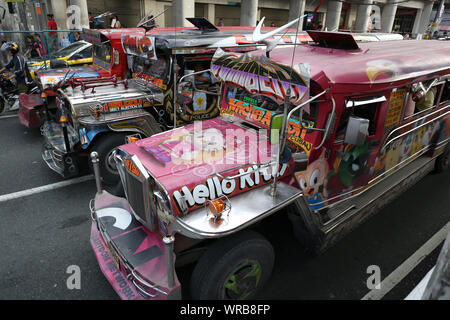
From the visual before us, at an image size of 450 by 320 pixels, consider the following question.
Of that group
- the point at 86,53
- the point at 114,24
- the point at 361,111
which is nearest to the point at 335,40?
the point at 361,111

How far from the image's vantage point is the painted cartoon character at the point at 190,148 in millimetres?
3260

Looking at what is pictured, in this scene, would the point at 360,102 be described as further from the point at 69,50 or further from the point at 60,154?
the point at 69,50

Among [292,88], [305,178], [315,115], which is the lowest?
[305,178]

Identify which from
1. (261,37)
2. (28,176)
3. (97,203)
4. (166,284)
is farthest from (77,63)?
(166,284)

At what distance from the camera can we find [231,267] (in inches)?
110

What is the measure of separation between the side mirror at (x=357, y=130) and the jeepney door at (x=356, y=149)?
20 cm

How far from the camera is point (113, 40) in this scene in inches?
295

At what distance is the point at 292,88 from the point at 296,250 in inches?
85.7

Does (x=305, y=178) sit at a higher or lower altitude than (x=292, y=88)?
lower

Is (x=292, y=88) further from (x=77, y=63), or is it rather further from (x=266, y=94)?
(x=77, y=63)

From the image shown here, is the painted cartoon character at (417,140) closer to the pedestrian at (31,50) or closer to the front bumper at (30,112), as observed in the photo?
the front bumper at (30,112)

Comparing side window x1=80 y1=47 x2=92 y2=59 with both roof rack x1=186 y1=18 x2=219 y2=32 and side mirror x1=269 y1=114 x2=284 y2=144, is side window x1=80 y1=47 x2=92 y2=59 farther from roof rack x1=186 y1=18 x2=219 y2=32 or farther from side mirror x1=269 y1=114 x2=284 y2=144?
side mirror x1=269 y1=114 x2=284 y2=144

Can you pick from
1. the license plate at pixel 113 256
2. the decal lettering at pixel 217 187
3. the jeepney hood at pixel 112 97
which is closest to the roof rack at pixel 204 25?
the jeepney hood at pixel 112 97

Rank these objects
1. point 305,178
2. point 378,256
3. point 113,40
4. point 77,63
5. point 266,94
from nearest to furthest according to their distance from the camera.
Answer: point 305,178 < point 266,94 < point 378,256 < point 113,40 < point 77,63
